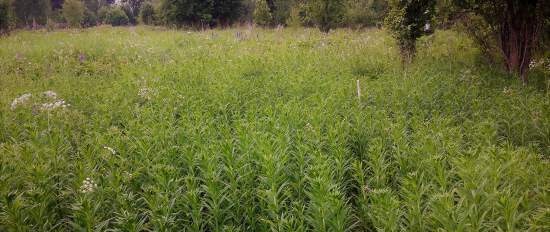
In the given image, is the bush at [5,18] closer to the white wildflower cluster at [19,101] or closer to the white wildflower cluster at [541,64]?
the white wildflower cluster at [19,101]

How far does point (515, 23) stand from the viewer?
29.9 ft

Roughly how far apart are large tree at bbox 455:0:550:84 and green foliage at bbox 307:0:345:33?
1100 cm

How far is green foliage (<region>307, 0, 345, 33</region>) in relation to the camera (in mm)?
20047

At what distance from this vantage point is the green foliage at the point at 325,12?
65.8 feet

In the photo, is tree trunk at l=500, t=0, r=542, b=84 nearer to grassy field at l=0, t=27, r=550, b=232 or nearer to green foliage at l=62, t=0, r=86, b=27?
grassy field at l=0, t=27, r=550, b=232

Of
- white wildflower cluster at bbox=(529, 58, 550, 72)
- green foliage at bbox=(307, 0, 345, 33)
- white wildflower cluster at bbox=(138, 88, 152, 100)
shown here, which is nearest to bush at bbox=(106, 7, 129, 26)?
green foliage at bbox=(307, 0, 345, 33)

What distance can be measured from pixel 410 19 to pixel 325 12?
1095 cm

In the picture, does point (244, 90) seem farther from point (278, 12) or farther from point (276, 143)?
point (278, 12)

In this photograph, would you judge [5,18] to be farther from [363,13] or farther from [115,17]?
[115,17]

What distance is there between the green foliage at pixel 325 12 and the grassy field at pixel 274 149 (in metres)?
10.4

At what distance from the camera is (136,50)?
13.3m

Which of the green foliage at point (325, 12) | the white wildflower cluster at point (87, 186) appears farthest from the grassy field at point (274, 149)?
the green foliage at point (325, 12)

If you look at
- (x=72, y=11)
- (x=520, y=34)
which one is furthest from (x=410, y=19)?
(x=72, y=11)

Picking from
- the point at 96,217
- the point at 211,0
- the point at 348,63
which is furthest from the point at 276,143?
the point at 211,0
